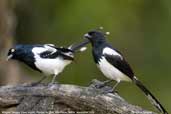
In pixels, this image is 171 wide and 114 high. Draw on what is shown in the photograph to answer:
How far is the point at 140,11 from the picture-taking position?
10.4 meters

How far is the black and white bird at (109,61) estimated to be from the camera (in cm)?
469

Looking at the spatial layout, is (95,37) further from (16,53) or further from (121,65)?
(16,53)

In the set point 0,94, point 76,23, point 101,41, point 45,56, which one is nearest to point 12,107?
point 0,94

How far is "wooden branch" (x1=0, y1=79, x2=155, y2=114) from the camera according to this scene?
4.61m

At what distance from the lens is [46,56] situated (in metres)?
4.93

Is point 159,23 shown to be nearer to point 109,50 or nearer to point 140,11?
point 140,11

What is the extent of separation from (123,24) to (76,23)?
2.37 feet

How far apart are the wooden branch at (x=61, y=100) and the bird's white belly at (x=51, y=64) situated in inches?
4.2

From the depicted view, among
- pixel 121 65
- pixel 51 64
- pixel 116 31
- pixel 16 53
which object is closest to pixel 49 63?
pixel 51 64

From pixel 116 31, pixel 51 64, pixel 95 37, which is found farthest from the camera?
pixel 116 31

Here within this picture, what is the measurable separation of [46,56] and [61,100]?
1.18 ft

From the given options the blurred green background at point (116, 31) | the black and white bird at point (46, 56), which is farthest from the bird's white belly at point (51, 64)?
the blurred green background at point (116, 31)

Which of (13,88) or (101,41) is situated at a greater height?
(101,41)

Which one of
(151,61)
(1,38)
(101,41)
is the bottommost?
(151,61)
